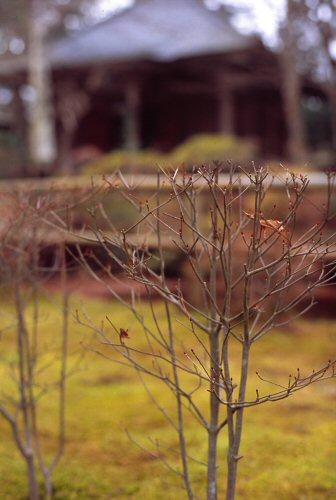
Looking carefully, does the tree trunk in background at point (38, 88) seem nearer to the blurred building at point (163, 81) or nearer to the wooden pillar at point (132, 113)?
the blurred building at point (163, 81)

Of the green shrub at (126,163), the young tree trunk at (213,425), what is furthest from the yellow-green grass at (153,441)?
the green shrub at (126,163)

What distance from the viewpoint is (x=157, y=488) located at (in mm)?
4418

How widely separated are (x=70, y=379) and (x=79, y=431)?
1286mm

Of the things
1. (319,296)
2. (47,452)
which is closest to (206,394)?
(47,452)

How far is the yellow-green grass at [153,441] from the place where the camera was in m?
4.42

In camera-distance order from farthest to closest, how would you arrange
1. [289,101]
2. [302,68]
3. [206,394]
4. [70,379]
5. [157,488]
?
[302,68]
[289,101]
[70,379]
[206,394]
[157,488]

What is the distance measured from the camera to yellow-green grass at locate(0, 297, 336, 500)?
4422 millimetres

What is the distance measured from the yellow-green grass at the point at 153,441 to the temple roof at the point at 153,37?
41.7 feet

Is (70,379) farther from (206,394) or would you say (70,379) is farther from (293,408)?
(293,408)

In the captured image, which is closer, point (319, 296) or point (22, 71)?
point (319, 296)

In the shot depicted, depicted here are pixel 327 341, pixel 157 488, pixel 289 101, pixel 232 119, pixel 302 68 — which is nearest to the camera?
pixel 157 488

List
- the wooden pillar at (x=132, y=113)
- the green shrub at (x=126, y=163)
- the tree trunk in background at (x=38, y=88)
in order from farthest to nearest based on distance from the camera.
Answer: the wooden pillar at (x=132, y=113) < the tree trunk in background at (x=38, y=88) < the green shrub at (x=126, y=163)

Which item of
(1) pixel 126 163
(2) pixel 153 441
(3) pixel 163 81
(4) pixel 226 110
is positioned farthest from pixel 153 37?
(2) pixel 153 441

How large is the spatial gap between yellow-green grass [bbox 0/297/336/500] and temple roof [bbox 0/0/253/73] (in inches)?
500
